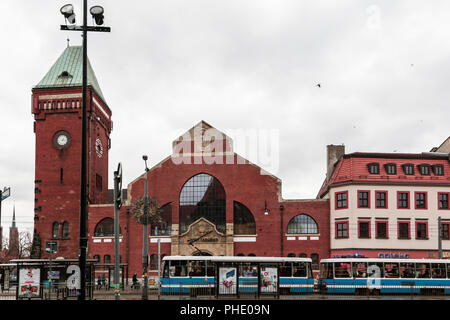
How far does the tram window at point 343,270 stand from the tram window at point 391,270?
2.56 metres

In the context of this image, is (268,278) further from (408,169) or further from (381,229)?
(408,169)

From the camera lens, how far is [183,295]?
38094 millimetres

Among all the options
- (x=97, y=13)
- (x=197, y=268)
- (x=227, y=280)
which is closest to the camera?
(x=97, y=13)

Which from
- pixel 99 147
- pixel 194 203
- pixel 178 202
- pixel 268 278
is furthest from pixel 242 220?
pixel 268 278

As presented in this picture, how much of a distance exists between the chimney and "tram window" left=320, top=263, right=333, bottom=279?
2280 cm

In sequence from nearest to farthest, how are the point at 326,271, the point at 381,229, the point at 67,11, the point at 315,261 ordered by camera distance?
the point at 67,11 → the point at 326,271 → the point at 381,229 → the point at 315,261

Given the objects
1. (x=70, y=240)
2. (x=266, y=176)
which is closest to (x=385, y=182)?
(x=266, y=176)

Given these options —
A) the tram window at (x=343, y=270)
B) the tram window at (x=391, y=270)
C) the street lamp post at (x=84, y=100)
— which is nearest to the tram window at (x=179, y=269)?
the tram window at (x=343, y=270)

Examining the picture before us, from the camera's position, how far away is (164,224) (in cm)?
6159

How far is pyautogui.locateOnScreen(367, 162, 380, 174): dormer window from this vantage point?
57531 millimetres

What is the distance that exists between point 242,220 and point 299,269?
2033cm

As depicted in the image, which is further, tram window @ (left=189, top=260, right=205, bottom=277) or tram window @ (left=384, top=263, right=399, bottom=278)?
tram window @ (left=384, top=263, right=399, bottom=278)

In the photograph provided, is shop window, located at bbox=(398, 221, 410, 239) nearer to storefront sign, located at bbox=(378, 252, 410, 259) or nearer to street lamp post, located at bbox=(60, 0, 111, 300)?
storefront sign, located at bbox=(378, 252, 410, 259)

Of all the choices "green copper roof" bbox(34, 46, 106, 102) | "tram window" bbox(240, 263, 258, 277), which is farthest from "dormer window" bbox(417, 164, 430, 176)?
"green copper roof" bbox(34, 46, 106, 102)
